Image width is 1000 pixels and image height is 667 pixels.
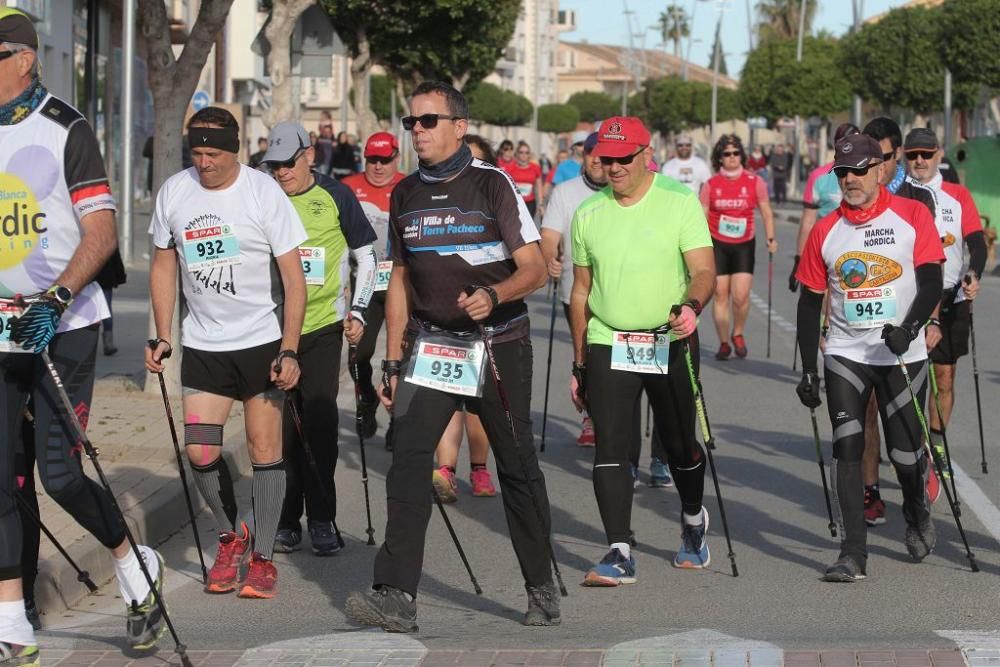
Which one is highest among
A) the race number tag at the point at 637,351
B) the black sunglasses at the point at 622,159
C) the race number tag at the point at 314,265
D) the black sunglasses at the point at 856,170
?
the black sunglasses at the point at 622,159

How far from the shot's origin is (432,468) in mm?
6566

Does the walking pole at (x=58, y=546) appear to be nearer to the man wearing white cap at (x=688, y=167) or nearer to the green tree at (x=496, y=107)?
the man wearing white cap at (x=688, y=167)

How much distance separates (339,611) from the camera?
7012mm

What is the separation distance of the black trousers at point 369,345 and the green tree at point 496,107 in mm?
94484

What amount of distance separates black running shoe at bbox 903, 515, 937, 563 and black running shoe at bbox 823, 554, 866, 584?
46 cm

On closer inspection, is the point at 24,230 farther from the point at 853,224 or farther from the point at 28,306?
the point at 853,224

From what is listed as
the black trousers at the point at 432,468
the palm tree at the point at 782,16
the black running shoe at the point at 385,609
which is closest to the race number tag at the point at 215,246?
the black trousers at the point at 432,468

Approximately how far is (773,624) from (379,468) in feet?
14.1

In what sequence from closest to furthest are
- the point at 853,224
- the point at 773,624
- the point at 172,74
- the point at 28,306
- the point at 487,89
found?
the point at 28,306, the point at 773,624, the point at 853,224, the point at 172,74, the point at 487,89

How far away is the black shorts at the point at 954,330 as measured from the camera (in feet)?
33.4

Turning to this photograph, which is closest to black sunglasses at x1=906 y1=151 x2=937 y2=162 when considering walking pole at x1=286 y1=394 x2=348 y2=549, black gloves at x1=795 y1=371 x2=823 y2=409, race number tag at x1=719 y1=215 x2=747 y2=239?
black gloves at x1=795 y1=371 x2=823 y2=409

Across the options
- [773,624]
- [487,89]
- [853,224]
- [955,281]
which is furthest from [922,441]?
[487,89]

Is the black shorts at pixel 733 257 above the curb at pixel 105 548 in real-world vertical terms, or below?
above

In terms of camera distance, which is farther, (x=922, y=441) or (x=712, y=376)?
(x=712, y=376)
